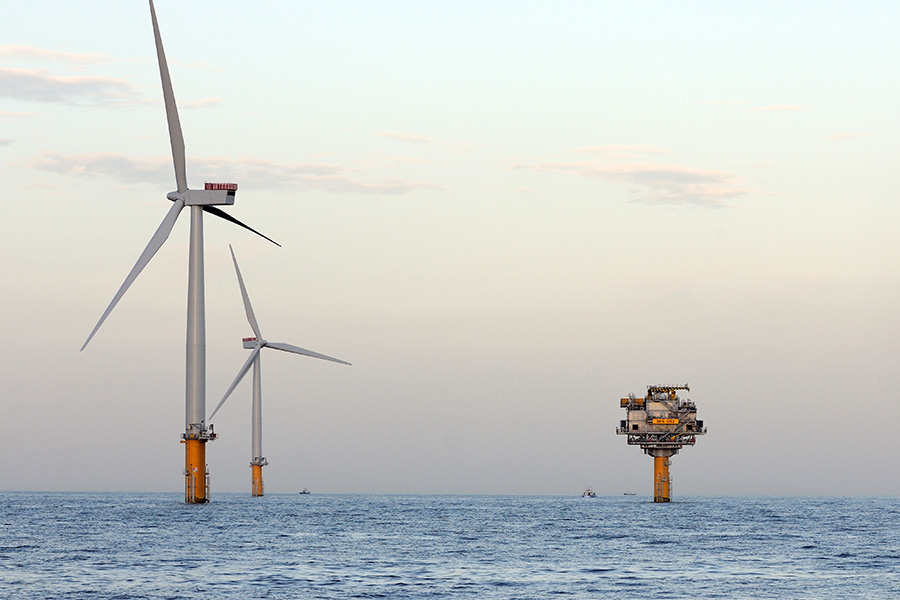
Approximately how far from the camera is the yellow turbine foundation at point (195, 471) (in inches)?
5965

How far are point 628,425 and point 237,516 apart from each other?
2833 inches

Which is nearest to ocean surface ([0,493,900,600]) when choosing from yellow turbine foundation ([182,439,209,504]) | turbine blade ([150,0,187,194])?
yellow turbine foundation ([182,439,209,504])

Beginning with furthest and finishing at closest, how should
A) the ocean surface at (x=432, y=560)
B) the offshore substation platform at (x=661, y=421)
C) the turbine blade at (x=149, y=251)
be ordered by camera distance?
1. the offshore substation platform at (x=661, y=421)
2. the turbine blade at (x=149, y=251)
3. the ocean surface at (x=432, y=560)

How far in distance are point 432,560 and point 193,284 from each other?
233 feet

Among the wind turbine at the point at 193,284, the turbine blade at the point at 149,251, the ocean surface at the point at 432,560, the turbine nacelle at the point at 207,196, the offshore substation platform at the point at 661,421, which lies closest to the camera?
the ocean surface at the point at 432,560

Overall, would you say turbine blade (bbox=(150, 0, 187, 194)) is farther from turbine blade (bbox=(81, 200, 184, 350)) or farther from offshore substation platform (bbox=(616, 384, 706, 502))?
offshore substation platform (bbox=(616, 384, 706, 502))

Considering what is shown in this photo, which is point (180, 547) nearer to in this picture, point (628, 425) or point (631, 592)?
point (631, 592)

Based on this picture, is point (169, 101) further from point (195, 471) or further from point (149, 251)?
point (195, 471)

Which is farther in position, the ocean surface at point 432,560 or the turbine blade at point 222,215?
the turbine blade at point 222,215

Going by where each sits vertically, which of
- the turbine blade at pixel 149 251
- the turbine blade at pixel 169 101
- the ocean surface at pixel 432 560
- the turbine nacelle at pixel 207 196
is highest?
the turbine blade at pixel 169 101

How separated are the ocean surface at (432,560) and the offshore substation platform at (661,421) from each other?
169ft

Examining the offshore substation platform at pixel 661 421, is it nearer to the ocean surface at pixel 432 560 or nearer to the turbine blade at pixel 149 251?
the ocean surface at pixel 432 560

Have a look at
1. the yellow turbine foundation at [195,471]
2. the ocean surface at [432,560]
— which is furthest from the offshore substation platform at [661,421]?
the yellow turbine foundation at [195,471]

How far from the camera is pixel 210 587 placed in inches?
2729
